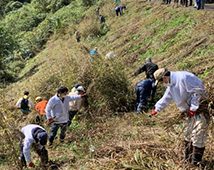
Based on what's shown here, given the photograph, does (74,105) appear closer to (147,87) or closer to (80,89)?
(80,89)

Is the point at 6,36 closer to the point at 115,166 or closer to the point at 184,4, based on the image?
the point at 184,4

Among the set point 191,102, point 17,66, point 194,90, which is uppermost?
point 194,90

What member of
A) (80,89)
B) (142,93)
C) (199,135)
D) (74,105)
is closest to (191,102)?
(199,135)

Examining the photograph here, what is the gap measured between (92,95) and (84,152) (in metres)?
2.20

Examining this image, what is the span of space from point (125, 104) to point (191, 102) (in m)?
3.54

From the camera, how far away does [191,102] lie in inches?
123

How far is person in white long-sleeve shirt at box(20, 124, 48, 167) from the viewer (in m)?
4.03

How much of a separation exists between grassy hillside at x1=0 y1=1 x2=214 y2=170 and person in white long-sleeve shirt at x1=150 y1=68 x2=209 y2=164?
254mm

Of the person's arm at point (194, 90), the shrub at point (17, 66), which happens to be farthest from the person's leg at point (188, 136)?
the shrub at point (17, 66)

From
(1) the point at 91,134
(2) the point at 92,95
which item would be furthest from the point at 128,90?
(1) the point at 91,134

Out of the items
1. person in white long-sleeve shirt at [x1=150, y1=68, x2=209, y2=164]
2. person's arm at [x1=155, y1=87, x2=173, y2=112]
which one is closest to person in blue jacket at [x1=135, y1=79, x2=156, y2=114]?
person's arm at [x1=155, y1=87, x2=173, y2=112]

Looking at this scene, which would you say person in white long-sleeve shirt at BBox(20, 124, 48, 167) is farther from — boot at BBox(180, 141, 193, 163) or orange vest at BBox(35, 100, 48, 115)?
boot at BBox(180, 141, 193, 163)

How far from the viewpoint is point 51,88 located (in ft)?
27.6

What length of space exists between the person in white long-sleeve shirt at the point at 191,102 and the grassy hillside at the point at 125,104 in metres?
0.25
